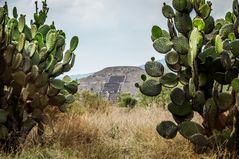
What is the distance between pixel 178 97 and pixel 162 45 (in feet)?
2.56

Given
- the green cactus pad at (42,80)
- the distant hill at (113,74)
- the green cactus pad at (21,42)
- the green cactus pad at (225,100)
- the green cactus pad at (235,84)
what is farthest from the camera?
the distant hill at (113,74)

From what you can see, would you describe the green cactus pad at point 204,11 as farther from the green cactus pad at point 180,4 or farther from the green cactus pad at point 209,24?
the green cactus pad at point 180,4

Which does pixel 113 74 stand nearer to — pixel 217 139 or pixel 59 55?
pixel 59 55

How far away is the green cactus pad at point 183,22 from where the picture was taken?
6104mm

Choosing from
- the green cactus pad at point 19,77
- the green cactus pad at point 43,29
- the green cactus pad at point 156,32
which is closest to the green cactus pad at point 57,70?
the green cactus pad at point 43,29

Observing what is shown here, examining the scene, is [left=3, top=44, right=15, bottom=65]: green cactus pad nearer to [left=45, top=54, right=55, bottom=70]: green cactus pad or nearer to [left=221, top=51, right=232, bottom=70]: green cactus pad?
[left=45, top=54, right=55, bottom=70]: green cactus pad

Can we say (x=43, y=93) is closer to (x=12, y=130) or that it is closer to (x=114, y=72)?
(x=12, y=130)

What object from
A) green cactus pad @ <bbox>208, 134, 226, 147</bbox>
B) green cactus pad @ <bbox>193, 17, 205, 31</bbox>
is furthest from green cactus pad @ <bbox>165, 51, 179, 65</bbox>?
green cactus pad @ <bbox>208, 134, 226, 147</bbox>

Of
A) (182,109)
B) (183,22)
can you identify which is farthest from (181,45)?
(182,109)

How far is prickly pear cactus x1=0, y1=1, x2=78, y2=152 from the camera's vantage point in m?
6.29

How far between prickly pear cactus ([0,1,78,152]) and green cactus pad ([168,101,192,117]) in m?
2.03

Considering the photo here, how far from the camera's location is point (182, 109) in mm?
6051

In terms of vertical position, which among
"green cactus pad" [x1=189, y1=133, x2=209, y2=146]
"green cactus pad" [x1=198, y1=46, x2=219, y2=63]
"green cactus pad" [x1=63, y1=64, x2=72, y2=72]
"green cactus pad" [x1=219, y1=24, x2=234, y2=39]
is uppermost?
"green cactus pad" [x1=219, y1=24, x2=234, y2=39]

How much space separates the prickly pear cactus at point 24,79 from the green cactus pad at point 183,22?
1.95 meters
